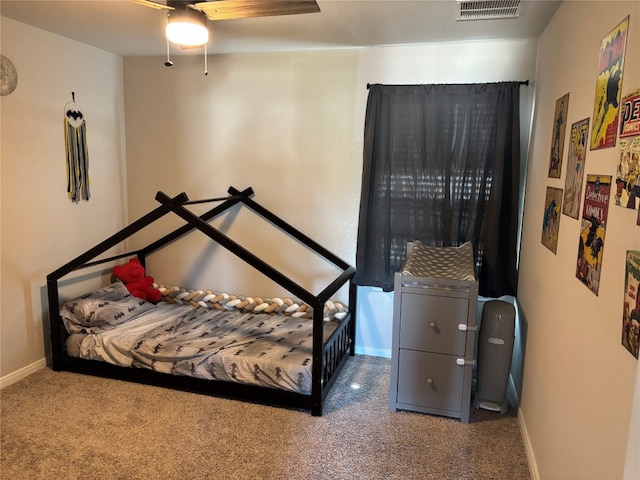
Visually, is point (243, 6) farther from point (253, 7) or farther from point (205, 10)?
point (205, 10)

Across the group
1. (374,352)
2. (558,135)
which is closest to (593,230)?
(558,135)

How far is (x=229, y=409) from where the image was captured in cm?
273

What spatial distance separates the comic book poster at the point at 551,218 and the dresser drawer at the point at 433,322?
1.86 feet

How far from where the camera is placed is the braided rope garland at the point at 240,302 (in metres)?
3.56

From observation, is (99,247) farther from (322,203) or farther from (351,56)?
(351,56)

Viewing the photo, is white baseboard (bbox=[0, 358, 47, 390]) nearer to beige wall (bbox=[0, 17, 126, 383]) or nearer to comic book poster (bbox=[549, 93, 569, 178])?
beige wall (bbox=[0, 17, 126, 383])

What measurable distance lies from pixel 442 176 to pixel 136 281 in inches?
99.2

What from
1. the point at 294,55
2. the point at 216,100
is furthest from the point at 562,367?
the point at 216,100

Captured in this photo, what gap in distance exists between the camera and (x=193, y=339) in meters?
3.05

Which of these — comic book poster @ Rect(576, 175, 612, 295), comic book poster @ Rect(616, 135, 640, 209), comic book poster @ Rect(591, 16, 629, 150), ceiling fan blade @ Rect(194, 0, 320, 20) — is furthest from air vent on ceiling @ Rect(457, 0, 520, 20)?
comic book poster @ Rect(616, 135, 640, 209)

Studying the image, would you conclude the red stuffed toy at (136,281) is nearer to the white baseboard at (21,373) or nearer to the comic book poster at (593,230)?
the white baseboard at (21,373)

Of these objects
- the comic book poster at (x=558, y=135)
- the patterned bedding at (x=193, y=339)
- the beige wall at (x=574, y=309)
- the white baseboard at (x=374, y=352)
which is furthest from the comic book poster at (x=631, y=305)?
the white baseboard at (x=374, y=352)

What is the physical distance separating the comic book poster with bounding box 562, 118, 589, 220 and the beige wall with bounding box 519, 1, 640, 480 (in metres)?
0.05

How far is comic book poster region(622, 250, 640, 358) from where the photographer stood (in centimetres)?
113
